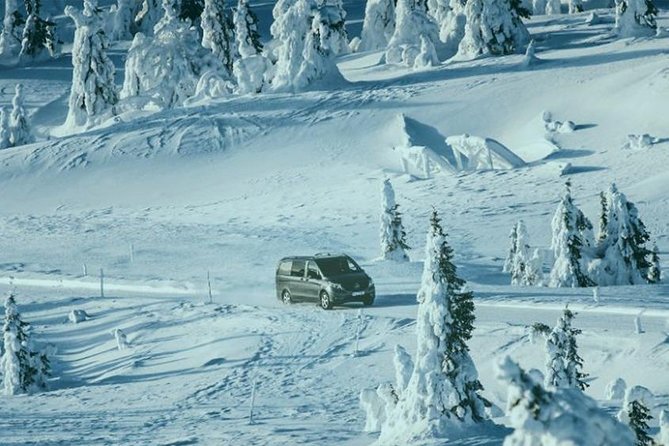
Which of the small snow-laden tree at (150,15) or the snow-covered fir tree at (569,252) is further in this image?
the small snow-laden tree at (150,15)

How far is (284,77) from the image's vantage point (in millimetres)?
70062

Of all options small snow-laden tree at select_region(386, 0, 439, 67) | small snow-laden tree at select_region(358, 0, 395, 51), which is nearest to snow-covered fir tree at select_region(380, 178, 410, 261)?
small snow-laden tree at select_region(386, 0, 439, 67)

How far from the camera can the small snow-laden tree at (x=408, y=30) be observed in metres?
75.7

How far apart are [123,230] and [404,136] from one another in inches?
604

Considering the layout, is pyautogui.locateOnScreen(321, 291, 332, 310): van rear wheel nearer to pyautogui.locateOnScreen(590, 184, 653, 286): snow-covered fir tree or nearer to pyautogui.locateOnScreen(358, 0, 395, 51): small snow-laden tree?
pyautogui.locateOnScreen(590, 184, 653, 286): snow-covered fir tree

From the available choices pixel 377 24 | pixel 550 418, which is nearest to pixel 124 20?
pixel 377 24

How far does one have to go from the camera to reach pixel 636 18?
72.5 m

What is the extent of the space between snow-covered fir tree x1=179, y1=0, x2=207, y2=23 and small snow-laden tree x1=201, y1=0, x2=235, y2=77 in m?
5.49

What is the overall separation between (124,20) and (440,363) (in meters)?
91.1

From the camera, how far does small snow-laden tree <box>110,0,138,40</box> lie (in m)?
104

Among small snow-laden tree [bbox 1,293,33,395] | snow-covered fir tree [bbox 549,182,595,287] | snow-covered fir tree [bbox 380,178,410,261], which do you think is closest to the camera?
small snow-laden tree [bbox 1,293,33,395]

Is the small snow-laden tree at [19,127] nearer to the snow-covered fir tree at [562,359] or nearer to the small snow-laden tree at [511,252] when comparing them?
the small snow-laden tree at [511,252]

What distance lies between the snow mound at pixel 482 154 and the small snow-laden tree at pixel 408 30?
58.2 feet

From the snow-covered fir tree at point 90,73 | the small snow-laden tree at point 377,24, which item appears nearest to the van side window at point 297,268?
the snow-covered fir tree at point 90,73
